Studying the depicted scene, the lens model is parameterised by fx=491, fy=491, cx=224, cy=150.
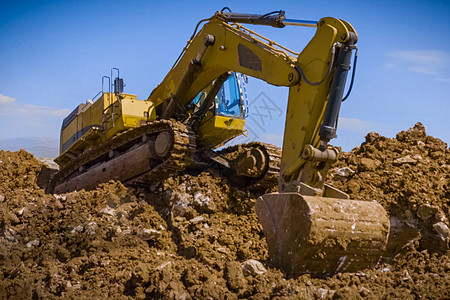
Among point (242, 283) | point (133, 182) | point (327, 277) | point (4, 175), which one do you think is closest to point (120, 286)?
point (242, 283)

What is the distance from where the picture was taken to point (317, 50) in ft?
17.6

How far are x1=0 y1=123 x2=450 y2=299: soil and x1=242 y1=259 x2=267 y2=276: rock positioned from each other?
0.01 m

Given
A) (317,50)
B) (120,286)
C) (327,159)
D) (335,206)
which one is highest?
(317,50)

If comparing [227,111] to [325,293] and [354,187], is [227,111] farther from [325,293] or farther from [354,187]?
[325,293]

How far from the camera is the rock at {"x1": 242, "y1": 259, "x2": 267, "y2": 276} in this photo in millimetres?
4578

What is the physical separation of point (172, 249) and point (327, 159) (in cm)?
228

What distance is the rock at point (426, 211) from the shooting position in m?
6.25

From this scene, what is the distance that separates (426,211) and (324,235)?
7.97 ft

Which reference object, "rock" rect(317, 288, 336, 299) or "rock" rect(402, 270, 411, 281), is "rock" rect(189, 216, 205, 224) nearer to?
"rock" rect(317, 288, 336, 299)

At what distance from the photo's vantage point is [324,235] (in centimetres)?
454

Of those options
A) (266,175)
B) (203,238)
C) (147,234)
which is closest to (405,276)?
(203,238)

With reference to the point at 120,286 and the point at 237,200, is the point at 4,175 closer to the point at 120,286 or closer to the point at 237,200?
the point at 237,200

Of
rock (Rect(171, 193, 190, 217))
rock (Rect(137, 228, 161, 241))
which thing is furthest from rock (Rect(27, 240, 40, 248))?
rock (Rect(171, 193, 190, 217))

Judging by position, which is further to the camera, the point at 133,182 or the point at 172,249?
the point at 133,182
